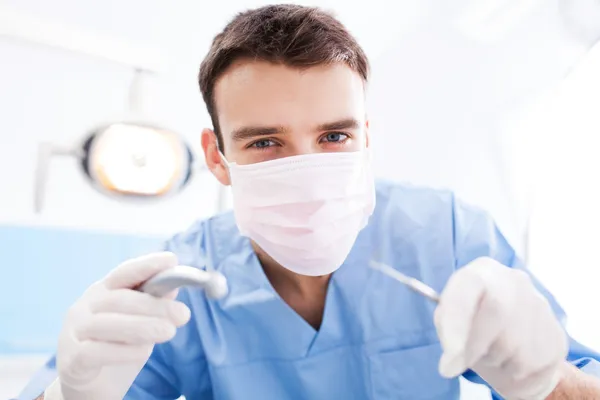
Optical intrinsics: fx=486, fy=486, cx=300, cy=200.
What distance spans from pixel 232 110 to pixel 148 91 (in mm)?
403

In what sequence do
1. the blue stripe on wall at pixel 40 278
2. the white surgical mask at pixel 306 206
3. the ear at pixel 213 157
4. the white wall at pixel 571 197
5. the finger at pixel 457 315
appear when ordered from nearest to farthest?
the finger at pixel 457 315
the white surgical mask at pixel 306 206
the ear at pixel 213 157
the white wall at pixel 571 197
the blue stripe on wall at pixel 40 278

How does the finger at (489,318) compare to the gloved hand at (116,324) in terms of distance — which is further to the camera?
the gloved hand at (116,324)

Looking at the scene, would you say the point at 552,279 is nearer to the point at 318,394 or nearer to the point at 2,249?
the point at 318,394

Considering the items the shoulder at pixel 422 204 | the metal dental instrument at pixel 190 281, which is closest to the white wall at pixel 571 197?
the shoulder at pixel 422 204

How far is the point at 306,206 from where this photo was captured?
39.7 inches

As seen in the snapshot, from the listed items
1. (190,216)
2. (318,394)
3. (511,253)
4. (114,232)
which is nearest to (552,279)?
(511,253)

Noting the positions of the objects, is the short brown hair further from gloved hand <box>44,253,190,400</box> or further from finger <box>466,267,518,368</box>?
finger <box>466,267,518,368</box>

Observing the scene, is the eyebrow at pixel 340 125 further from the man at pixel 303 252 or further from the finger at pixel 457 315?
the finger at pixel 457 315

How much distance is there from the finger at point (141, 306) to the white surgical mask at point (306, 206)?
300mm

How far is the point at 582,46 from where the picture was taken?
1.57 m

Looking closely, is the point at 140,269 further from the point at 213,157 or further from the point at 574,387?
the point at 574,387

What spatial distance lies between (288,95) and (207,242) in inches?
18.8

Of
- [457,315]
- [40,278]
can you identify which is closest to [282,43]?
[457,315]

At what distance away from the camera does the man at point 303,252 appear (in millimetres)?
1019
